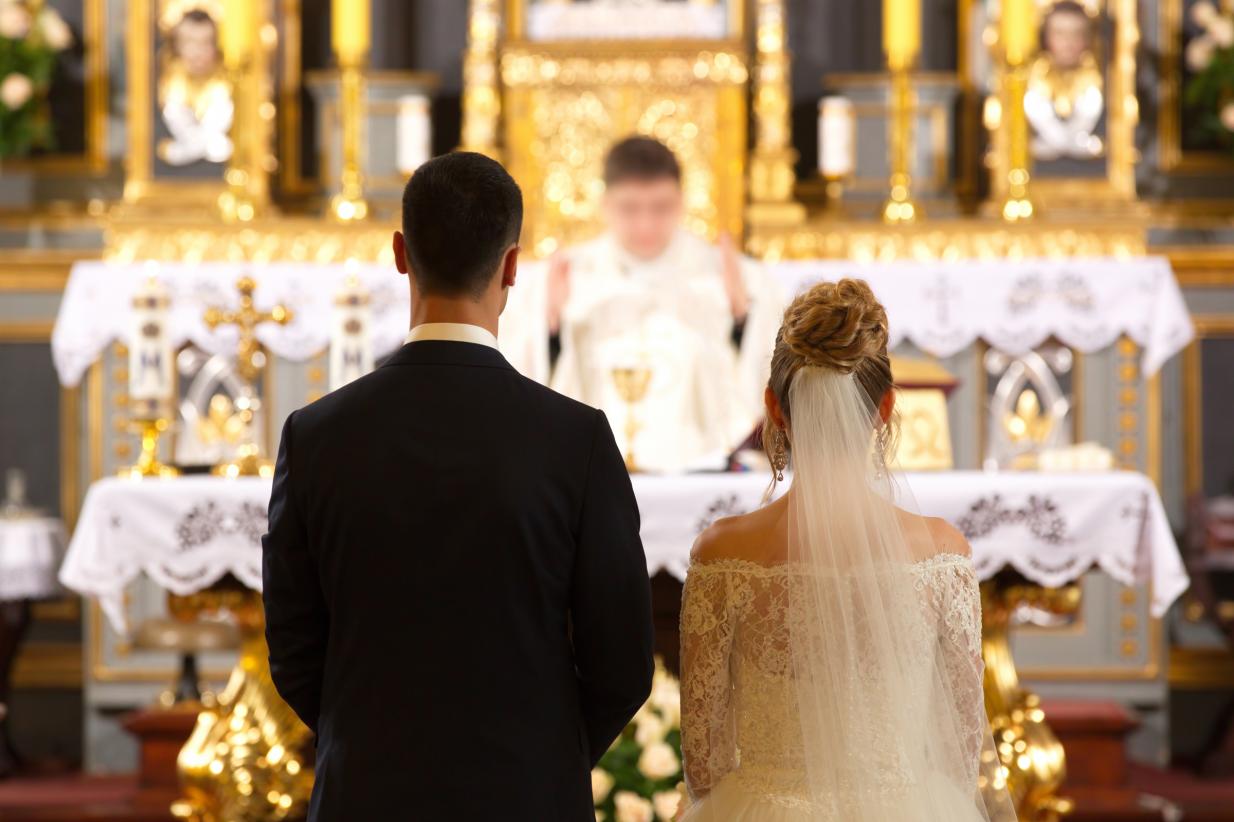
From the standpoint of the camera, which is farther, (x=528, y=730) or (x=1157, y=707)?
(x=1157, y=707)

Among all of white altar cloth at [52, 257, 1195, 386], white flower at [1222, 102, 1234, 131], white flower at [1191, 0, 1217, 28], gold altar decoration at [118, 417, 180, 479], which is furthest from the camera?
white flower at [1191, 0, 1217, 28]

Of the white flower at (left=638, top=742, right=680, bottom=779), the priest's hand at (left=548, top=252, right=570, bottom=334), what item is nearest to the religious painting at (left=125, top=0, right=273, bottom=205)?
the priest's hand at (left=548, top=252, right=570, bottom=334)

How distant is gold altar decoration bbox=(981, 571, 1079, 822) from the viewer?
432 cm

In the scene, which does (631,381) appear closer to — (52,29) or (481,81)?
(481,81)

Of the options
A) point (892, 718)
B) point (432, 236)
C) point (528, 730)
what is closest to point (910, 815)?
point (892, 718)

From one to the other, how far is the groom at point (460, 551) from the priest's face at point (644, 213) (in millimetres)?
3246

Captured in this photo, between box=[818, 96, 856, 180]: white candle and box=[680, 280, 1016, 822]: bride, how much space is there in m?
4.55

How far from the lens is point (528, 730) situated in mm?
2199

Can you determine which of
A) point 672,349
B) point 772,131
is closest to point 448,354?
point 672,349

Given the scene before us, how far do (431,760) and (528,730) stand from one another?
0.13 m

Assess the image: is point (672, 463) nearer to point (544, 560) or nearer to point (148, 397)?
point (148, 397)

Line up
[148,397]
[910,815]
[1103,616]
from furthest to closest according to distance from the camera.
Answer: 1. [1103,616]
2. [148,397]
3. [910,815]

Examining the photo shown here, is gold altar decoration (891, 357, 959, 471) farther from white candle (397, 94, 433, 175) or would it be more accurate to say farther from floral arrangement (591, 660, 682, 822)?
white candle (397, 94, 433, 175)

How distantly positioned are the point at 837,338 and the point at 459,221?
0.68m
